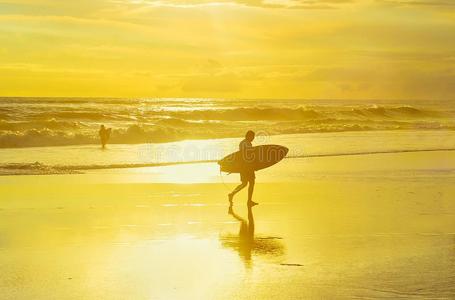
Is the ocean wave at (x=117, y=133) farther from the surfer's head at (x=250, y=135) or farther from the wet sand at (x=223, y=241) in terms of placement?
the surfer's head at (x=250, y=135)

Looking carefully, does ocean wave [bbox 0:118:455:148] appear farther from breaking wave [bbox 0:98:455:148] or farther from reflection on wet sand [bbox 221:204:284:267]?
reflection on wet sand [bbox 221:204:284:267]

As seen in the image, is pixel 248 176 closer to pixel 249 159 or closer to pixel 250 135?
pixel 249 159

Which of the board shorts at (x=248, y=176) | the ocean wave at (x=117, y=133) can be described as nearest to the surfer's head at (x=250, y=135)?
the board shorts at (x=248, y=176)

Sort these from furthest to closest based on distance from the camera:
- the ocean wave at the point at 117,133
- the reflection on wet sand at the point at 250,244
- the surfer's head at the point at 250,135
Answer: the ocean wave at the point at 117,133 → the surfer's head at the point at 250,135 → the reflection on wet sand at the point at 250,244

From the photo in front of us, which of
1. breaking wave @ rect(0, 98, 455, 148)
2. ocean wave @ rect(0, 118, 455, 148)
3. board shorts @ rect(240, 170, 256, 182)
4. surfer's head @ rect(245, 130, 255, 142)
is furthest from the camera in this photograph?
breaking wave @ rect(0, 98, 455, 148)

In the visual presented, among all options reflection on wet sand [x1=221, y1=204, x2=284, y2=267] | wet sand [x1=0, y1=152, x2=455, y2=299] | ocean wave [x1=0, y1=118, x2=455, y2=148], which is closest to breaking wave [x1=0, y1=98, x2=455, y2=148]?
ocean wave [x1=0, y1=118, x2=455, y2=148]

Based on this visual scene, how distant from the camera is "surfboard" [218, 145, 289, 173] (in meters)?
16.5

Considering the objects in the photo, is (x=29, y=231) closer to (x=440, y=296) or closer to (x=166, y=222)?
(x=166, y=222)

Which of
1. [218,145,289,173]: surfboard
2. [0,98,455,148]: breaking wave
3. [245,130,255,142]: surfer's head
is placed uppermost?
[245,130,255,142]: surfer's head

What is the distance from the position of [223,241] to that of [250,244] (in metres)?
0.49

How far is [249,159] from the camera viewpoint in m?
16.5

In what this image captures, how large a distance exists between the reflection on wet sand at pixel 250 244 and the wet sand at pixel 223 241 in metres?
0.03

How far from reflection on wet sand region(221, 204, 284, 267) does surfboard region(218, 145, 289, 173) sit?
3.17m

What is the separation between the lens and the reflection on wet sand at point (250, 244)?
1098cm
